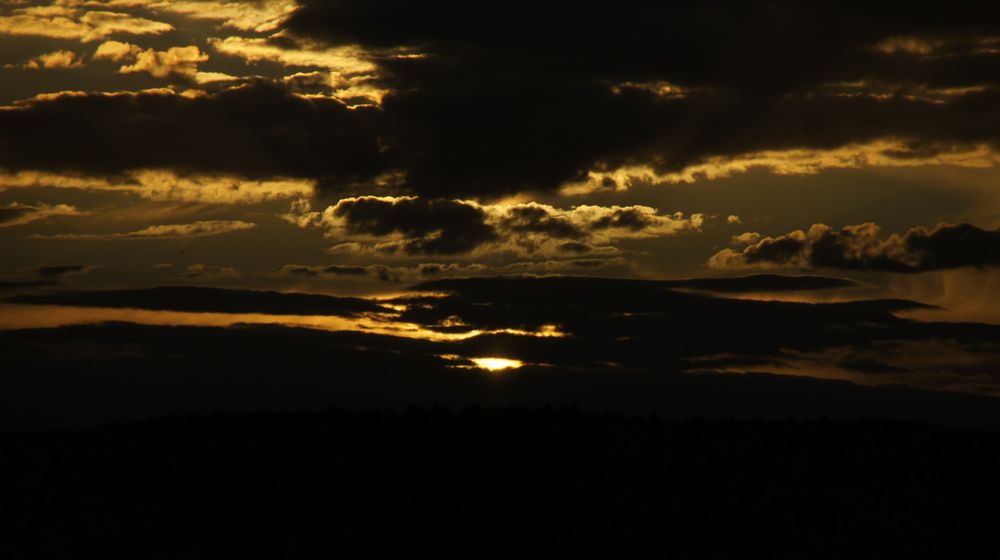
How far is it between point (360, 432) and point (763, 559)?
52.0 ft

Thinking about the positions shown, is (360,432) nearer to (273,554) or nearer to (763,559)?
(273,554)

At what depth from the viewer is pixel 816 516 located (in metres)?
42.6

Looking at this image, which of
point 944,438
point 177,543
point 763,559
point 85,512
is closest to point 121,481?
point 85,512

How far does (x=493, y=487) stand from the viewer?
4341cm

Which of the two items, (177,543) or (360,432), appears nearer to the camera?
(177,543)

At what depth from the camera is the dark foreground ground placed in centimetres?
4094

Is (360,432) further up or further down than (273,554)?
further up

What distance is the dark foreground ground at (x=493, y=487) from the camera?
40938 millimetres

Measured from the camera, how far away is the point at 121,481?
44812mm

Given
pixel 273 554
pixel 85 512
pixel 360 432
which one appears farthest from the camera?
pixel 360 432

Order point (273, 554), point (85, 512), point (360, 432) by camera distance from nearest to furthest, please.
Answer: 1. point (273, 554)
2. point (85, 512)
3. point (360, 432)

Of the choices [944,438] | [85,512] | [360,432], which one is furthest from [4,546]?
[944,438]

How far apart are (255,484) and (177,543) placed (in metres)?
3.79

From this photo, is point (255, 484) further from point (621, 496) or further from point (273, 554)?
point (621, 496)
